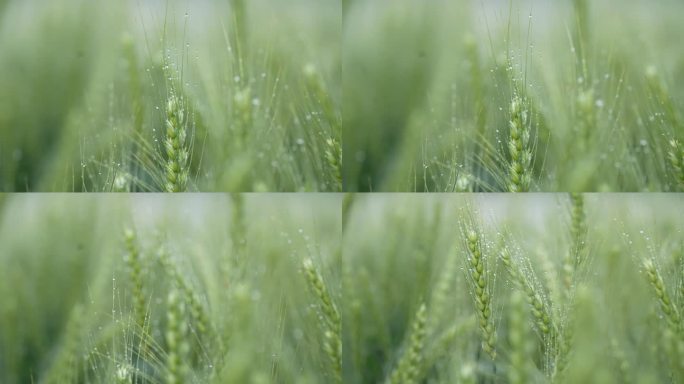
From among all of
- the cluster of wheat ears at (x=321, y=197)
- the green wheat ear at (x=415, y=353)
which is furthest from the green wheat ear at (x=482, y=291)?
the green wheat ear at (x=415, y=353)

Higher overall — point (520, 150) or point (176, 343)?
point (520, 150)

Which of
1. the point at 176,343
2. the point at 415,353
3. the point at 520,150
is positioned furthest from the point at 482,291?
the point at 176,343

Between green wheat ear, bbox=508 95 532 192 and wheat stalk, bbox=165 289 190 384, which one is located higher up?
green wheat ear, bbox=508 95 532 192

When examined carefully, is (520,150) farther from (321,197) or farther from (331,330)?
(331,330)

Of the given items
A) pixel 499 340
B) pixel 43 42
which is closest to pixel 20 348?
pixel 43 42

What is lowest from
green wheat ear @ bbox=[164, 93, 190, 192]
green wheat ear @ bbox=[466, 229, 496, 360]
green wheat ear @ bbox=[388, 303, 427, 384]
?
green wheat ear @ bbox=[388, 303, 427, 384]

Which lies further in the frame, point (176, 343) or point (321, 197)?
point (321, 197)

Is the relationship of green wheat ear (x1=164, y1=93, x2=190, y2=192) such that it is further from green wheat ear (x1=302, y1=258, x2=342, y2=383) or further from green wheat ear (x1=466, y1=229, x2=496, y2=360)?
green wheat ear (x1=466, y1=229, x2=496, y2=360)

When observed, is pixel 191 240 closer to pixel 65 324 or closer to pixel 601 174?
pixel 65 324

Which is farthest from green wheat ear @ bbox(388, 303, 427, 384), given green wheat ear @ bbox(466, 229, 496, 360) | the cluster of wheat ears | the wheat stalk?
the wheat stalk
